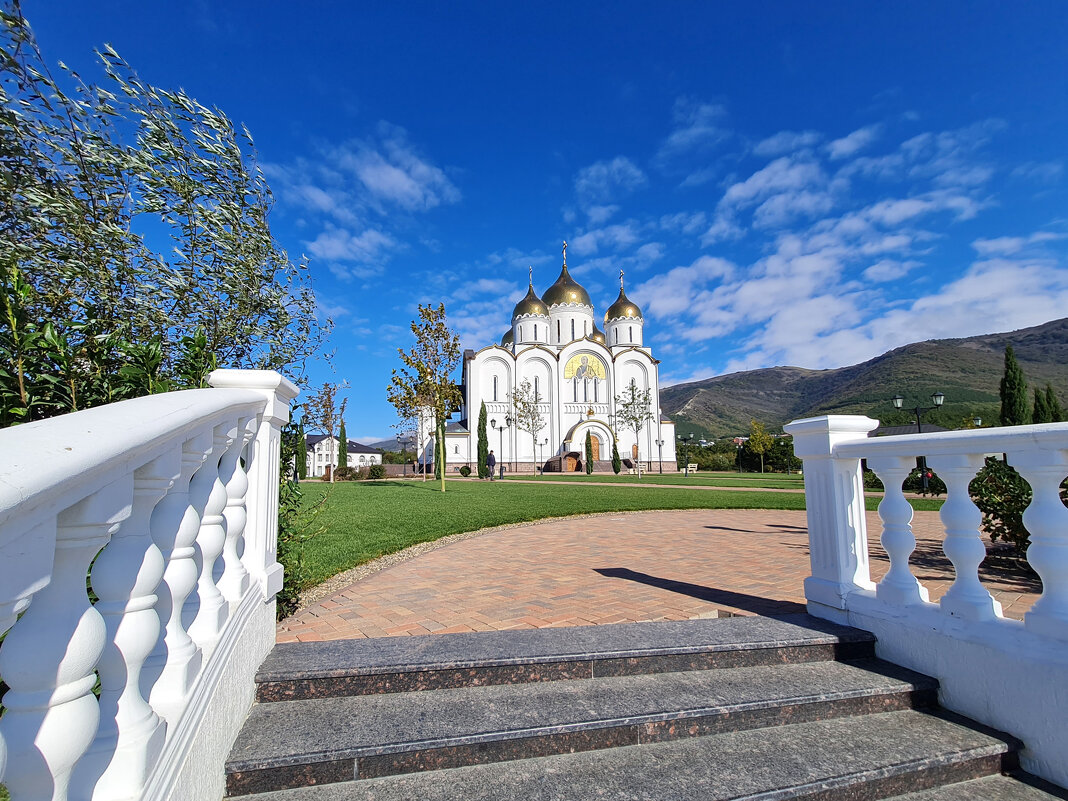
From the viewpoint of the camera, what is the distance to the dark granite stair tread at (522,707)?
75.9 inches

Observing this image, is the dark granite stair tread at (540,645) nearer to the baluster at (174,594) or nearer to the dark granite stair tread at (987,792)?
the dark granite stair tread at (987,792)

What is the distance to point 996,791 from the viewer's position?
2064mm

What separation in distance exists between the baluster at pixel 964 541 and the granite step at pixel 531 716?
412mm

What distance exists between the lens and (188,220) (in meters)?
3.92

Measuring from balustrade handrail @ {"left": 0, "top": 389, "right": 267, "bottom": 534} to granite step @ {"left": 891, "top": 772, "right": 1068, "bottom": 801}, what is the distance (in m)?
2.68

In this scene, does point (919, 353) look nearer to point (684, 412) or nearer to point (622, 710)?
point (684, 412)

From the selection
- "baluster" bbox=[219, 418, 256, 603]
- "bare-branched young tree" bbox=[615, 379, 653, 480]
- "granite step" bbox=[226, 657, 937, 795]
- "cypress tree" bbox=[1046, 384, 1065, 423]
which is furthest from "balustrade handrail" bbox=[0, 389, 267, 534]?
"bare-branched young tree" bbox=[615, 379, 653, 480]

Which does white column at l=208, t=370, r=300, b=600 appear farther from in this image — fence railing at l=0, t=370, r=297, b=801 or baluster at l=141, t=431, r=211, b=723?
baluster at l=141, t=431, r=211, b=723

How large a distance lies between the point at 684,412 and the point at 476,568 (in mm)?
170213

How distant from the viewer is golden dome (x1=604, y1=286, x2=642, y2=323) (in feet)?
181

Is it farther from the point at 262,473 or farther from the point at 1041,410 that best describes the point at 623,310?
the point at 262,473

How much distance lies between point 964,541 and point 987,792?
0.98 metres

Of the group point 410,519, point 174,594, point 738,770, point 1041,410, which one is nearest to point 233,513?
point 174,594

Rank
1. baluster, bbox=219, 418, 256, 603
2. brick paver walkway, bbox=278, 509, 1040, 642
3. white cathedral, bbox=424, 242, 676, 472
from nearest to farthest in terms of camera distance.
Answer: baluster, bbox=219, 418, 256, 603 → brick paver walkway, bbox=278, 509, 1040, 642 → white cathedral, bbox=424, 242, 676, 472
